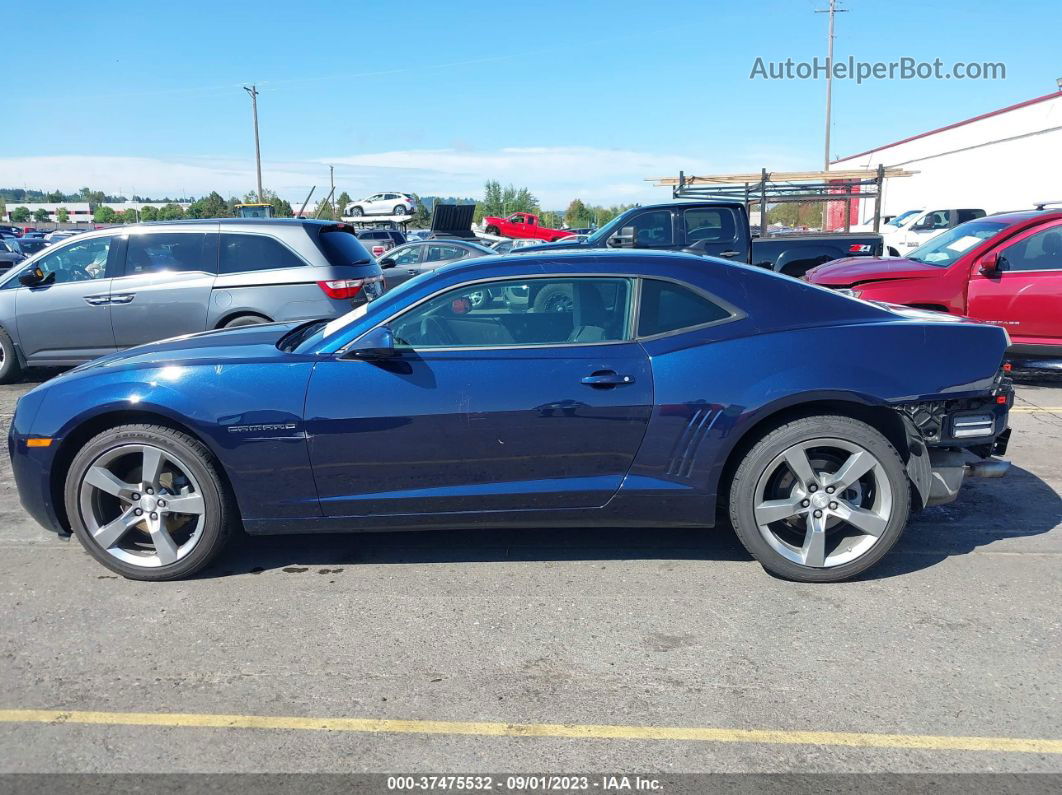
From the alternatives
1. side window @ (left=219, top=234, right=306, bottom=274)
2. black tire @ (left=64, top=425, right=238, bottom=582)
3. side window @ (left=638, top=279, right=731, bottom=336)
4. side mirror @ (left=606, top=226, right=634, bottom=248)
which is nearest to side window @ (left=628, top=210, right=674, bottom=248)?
side mirror @ (left=606, top=226, right=634, bottom=248)

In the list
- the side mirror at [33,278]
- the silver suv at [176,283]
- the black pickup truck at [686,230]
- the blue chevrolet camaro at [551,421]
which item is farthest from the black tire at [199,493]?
the black pickup truck at [686,230]

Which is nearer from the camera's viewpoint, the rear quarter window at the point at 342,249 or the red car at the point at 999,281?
the red car at the point at 999,281

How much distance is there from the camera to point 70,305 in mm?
8828

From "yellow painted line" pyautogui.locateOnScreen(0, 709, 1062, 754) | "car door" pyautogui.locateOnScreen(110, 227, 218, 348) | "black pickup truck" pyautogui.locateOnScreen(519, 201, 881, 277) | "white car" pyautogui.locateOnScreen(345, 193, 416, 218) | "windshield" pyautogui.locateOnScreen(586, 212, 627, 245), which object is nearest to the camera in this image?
"yellow painted line" pyautogui.locateOnScreen(0, 709, 1062, 754)

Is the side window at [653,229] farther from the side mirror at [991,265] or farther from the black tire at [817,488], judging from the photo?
the black tire at [817,488]

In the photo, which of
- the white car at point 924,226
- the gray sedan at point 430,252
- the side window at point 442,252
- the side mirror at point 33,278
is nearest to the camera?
the side mirror at point 33,278

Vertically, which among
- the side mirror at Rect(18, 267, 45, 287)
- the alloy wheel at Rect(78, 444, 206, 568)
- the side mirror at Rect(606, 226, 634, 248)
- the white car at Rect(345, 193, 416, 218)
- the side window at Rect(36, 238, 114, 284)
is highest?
the white car at Rect(345, 193, 416, 218)

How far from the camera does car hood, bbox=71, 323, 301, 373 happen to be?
4.20 metres

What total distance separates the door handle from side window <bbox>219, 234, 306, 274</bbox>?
5.17 metres

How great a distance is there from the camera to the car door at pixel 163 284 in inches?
330

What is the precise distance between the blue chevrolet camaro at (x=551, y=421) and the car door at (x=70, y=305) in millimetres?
4975

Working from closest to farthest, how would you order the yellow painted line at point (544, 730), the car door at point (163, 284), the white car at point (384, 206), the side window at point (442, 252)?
the yellow painted line at point (544, 730)
the car door at point (163, 284)
the side window at point (442, 252)
the white car at point (384, 206)

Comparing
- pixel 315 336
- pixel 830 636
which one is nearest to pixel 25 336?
pixel 315 336

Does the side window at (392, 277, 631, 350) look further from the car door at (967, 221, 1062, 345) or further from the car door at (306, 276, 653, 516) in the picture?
the car door at (967, 221, 1062, 345)
